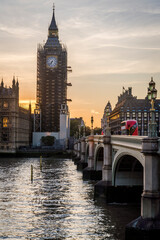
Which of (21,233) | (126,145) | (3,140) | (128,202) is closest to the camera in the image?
(21,233)

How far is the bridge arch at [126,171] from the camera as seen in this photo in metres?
36.5

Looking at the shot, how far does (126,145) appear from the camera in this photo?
101ft

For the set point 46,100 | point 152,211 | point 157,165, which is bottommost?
point 152,211

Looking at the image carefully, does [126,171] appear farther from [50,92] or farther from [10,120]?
[50,92]

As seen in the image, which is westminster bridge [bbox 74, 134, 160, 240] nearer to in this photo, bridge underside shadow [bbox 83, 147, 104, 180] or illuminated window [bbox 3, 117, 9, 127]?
bridge underside shadow [bbox 83, 147, 104, 180]

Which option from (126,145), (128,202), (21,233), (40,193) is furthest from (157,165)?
(40,193)

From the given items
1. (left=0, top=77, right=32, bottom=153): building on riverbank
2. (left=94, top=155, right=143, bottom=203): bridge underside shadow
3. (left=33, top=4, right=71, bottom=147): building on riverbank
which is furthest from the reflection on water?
(left=33, top=4, right=71, bottom=147): building on riverbank

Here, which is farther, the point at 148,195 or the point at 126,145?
the point at 126,145

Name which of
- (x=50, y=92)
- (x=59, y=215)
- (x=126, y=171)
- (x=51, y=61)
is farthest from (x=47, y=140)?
(x=59, y=215)

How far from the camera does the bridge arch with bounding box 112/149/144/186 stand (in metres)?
36.5

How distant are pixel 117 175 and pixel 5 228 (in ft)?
43.6

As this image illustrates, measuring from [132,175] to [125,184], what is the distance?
1.07 m

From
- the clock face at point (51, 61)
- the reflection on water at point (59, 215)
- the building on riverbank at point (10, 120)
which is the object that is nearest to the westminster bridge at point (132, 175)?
the reflection on water at point (59, 215)

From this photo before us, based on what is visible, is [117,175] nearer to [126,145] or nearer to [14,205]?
[126,145]
